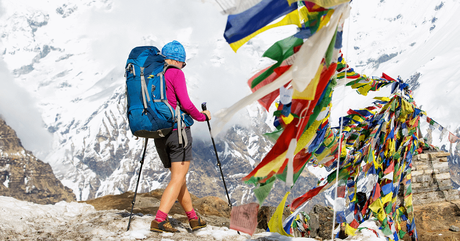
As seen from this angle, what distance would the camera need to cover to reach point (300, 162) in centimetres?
309

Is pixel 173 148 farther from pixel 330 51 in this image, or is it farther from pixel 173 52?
pixel 330 51

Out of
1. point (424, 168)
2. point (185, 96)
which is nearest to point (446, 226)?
point (424, 168)

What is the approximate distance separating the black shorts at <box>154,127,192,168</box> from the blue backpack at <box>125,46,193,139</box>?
0.10 meters

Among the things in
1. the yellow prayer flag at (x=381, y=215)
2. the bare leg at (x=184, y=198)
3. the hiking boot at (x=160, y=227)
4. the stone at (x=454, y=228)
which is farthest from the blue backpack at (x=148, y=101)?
the stone at (x=454, y=228)

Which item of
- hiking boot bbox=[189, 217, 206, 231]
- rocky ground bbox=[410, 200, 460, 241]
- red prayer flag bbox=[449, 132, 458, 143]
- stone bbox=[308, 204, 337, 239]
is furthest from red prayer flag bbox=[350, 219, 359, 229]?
rocky ground bbox=[410, 200, 460, 241]

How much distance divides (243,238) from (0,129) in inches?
7487

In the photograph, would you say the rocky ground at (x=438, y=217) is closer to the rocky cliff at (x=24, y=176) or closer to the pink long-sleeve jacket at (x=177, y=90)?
the pink long-sleeve jacket at (x=177, y=90)

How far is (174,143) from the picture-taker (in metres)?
3.25

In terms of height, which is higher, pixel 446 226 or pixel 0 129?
pixel 0 129

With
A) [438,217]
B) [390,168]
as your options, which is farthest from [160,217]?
[438,217]

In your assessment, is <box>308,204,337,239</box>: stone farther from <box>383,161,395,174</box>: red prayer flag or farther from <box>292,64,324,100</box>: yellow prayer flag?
<box>292,64,324,100</box>: yellow prayer flag

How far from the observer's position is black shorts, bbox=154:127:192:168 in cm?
325

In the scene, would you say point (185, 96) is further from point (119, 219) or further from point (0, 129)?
point (0, 129)

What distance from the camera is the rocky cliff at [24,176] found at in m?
146
